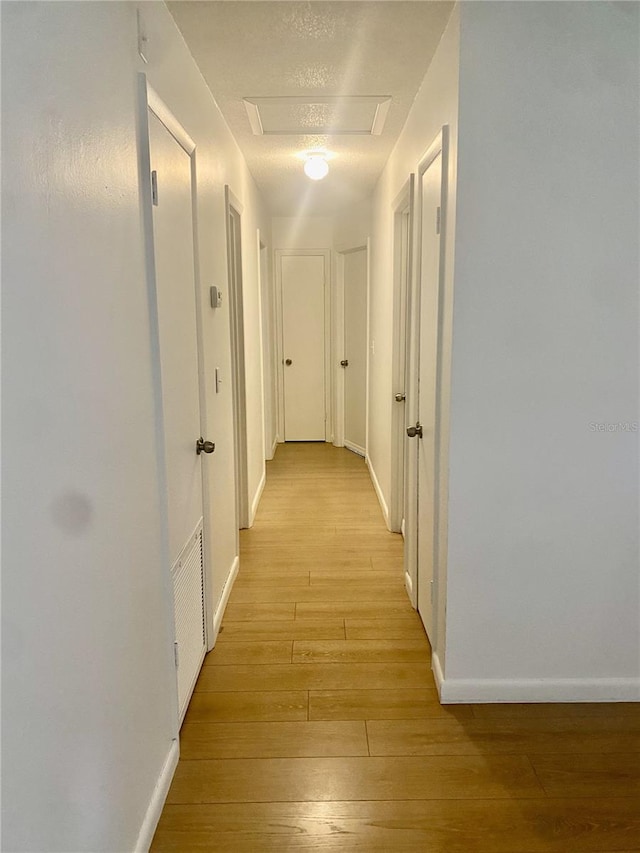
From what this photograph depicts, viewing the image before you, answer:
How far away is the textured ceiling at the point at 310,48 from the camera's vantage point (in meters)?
2.00

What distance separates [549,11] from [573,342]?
1.02 meters

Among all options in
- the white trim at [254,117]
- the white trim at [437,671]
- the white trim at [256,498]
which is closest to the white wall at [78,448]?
the white trim at [254,117]

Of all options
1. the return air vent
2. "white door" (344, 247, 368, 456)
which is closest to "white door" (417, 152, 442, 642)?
the return air vent

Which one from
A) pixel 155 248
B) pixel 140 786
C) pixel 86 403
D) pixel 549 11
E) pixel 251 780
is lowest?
pixel 251 780

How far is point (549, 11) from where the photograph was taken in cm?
191

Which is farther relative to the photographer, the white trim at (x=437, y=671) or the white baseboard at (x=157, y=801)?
the white trim at (x=437, y=671)

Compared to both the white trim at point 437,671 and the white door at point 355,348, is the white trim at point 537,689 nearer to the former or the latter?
the white trim at point 437,671

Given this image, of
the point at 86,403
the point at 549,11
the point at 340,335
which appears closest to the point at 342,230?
the point at 340,335

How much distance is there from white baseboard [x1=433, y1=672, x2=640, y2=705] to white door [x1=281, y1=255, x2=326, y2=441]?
4576 millimetres

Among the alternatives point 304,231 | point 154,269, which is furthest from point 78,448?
point 304,231

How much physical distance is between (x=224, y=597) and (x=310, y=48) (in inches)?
93.4

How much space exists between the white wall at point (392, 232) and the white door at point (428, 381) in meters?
0.15

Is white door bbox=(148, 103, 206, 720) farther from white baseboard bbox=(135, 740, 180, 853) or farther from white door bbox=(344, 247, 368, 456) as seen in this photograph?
white door bbox=(344, 247, 368, 456)

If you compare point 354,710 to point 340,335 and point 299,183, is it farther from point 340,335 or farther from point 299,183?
point 340,335
